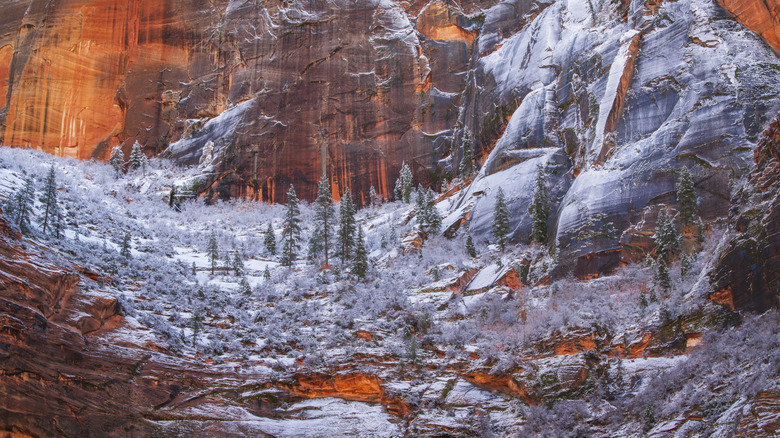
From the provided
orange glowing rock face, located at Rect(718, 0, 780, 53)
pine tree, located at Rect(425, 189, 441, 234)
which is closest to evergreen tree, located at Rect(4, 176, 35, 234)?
pine tree, located at Rect(425, 189, 441, 234)

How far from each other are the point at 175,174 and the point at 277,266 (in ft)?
101

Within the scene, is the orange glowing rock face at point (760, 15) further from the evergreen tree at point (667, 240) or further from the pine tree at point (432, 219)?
the pine tree at point (432, 219)

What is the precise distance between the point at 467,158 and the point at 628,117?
67.4 feet

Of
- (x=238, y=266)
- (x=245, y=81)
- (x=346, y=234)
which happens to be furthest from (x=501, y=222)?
(x=245, y=81)

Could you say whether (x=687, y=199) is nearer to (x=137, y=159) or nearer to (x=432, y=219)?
(x=432, y=219)

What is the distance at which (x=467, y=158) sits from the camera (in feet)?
197

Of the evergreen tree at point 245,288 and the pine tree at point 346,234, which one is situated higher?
the pine tree at point 346,234

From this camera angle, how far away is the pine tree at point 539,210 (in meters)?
42.6

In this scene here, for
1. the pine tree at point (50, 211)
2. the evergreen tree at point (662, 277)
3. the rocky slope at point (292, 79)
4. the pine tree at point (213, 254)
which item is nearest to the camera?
the evergreen tree at point (662, 277)

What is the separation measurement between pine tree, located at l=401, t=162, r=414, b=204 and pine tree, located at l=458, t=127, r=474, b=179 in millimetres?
6133

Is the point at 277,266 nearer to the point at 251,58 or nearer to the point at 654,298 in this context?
the point at 654,298

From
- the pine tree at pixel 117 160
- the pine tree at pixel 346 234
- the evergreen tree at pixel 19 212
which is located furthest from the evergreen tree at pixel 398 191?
the evergreen tree at pixel 19 212

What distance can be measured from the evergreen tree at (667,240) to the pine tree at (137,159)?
5740 centimetres

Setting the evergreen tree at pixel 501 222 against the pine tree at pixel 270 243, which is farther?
the pine tree at pixel 270 243
